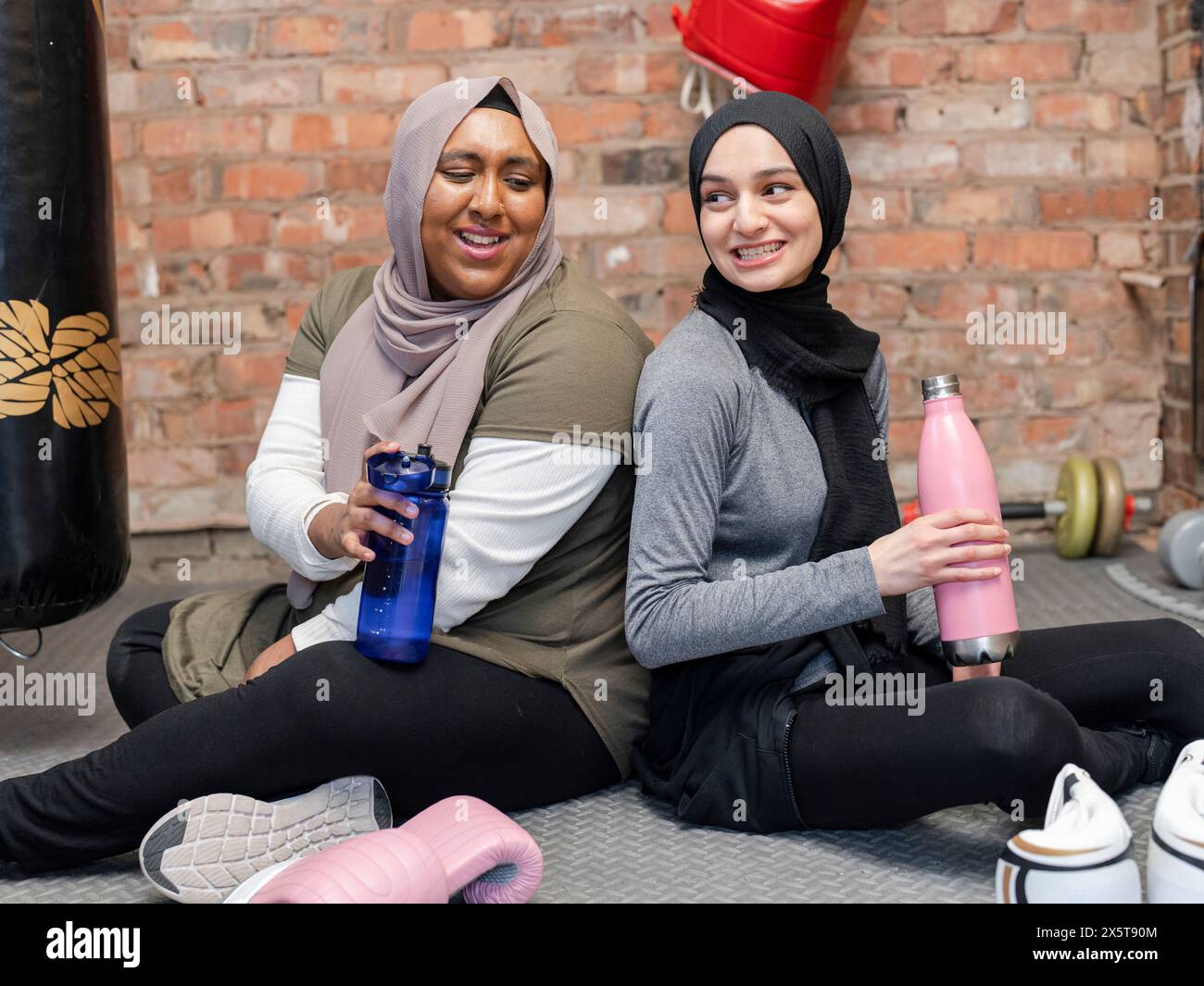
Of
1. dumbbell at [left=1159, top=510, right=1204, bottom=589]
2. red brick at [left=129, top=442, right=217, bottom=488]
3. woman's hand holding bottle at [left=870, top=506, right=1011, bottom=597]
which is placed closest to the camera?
woman's hand holding bottle at [left=870, top=506, right=1011, bottom=597]

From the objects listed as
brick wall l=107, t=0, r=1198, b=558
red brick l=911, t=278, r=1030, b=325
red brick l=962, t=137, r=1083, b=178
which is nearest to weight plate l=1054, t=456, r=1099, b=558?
brick wall l=107, t=0, r=1198, b=558

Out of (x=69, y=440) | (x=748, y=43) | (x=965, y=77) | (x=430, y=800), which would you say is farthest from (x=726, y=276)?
(x=965, y=77)

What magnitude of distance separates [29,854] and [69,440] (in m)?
0.62

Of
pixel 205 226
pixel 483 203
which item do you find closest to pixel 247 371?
pixel 205 226

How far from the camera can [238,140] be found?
314 cm

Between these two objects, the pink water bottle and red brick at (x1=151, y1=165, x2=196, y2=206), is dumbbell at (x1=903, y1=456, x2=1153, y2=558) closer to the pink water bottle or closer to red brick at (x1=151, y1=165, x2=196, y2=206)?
the pink water bottle

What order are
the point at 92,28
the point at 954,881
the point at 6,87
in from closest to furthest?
the point at 954,881 < the point at 6,87 < the point at 92,28

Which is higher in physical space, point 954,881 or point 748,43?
point 748,43

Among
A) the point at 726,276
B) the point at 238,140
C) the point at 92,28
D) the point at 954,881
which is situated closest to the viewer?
the point at 954,881

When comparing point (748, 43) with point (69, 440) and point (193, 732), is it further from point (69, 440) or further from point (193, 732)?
point (193, 732)

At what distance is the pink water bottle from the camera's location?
152 centimetres

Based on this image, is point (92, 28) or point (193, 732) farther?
point (92, 28)

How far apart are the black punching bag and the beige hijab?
37cm

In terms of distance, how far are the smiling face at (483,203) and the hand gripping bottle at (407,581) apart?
317 mm
